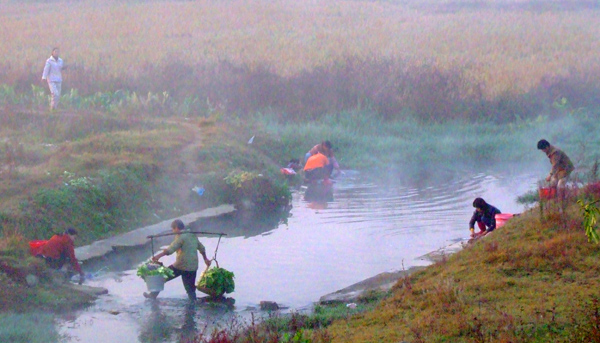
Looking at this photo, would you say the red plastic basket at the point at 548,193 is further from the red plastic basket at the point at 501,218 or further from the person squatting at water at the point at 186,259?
the person squatting at water at the point at 186,259

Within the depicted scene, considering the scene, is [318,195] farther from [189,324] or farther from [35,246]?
[189,324]

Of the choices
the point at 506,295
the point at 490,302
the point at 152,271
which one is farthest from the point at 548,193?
the point at 152,271

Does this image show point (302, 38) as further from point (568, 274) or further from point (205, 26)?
point (568, 274)

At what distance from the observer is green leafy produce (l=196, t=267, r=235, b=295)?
11.0 m

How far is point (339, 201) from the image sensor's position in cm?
1984

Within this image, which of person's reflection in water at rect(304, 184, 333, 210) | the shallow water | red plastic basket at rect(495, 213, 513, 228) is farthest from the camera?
person's reflection in water at rect(304, 184, 333, 210)

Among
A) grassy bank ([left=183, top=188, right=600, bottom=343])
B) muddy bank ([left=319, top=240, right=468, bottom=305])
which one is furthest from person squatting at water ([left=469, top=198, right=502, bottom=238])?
grassy bank ([left=183, top=188, right=600, bottom=343])

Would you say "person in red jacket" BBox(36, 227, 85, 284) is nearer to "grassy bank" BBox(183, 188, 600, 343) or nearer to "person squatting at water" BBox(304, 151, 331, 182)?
"grassy bank" BBox(183, 188, 600, 343)

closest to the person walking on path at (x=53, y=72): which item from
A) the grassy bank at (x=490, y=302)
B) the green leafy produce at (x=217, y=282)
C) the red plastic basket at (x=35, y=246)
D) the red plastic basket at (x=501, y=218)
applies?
the red plastic basket at (x=35, y=246)

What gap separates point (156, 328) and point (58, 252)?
286 centimetres

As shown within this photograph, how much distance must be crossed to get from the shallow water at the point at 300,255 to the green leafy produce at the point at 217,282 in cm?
25

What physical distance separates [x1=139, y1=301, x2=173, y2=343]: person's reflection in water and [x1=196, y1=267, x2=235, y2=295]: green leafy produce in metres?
0.80

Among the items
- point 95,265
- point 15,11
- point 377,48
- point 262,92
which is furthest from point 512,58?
point 95,265

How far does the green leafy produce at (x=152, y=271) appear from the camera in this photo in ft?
35.6
